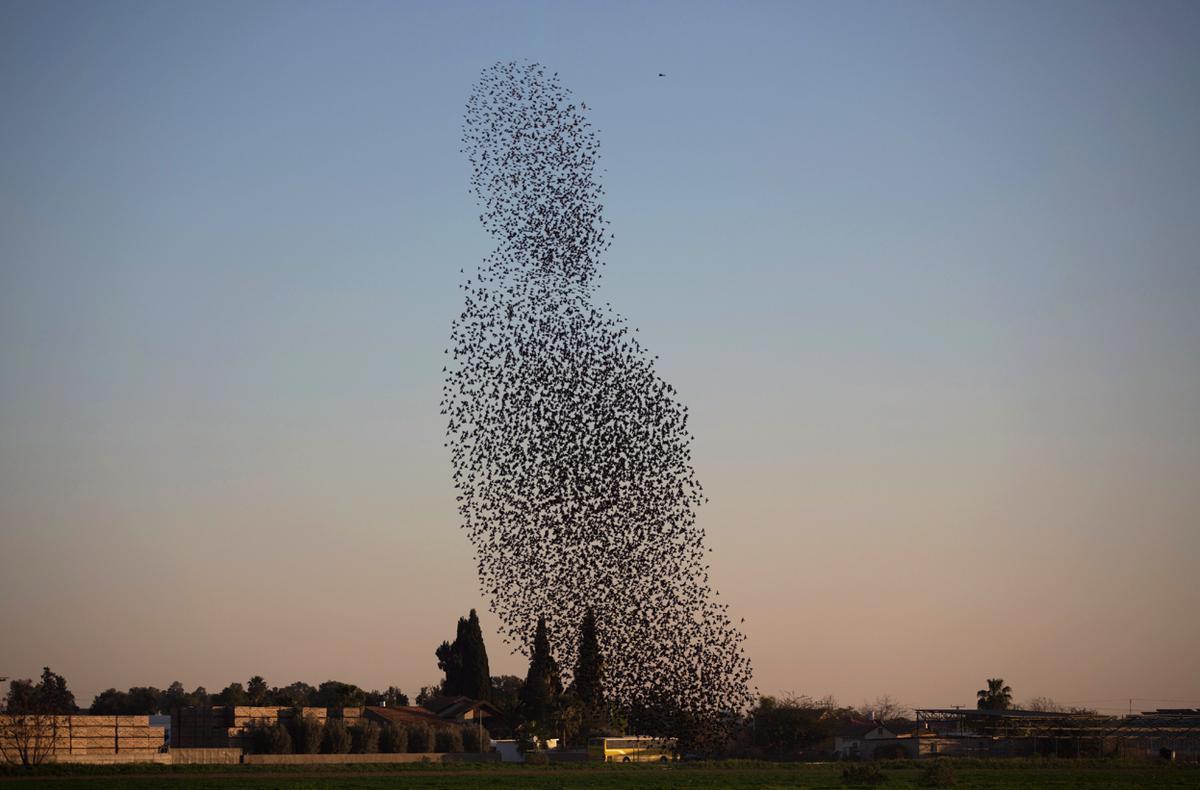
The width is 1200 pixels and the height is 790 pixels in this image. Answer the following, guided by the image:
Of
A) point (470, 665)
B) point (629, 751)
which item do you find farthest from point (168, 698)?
point (629, 751)

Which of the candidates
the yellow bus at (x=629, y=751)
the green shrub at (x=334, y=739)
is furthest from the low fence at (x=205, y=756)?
the yellow bus at (x=629, y=751)

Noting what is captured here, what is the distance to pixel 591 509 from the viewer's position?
41625 mm

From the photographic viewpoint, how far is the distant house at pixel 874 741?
3691 inches

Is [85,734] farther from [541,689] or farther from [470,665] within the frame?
[470,665]

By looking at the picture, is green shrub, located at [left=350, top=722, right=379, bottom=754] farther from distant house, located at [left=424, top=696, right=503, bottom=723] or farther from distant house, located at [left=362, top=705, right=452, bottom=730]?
distant house, located at [left=424, top=696, right=503, bottom=723]

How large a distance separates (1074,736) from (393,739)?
45.8 m

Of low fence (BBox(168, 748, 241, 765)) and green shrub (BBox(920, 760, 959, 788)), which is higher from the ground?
low fence (BBox(168, 748, 241, 765))

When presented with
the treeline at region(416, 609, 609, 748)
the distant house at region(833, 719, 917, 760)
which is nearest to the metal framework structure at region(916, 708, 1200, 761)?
the distant house at region(833, 719, 917, 760)

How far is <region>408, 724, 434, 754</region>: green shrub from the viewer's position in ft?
276

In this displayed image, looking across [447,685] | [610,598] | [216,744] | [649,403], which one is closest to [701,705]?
[610,598]

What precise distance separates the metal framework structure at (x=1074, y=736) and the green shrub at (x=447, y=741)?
31580 millimetres

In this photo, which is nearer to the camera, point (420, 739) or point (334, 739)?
point (334, 739)

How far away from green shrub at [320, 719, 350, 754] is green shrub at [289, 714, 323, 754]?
489mm

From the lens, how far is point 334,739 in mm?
78625
